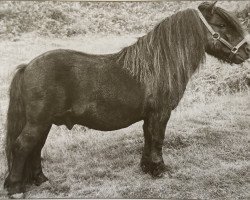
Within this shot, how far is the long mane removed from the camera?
7.48ft

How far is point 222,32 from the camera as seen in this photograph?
236 centimetres

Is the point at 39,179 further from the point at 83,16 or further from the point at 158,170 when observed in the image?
the point at 83,16

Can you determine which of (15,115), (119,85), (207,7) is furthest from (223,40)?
(15,115)

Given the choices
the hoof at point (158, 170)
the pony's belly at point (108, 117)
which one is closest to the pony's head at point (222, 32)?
the pony's belly at point (108, 117)

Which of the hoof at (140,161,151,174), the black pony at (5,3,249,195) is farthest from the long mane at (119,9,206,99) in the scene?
the hoof at (140,161,151,174)

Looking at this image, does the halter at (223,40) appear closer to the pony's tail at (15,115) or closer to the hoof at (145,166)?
the hoof at (145,166)

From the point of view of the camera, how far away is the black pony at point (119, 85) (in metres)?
2.16

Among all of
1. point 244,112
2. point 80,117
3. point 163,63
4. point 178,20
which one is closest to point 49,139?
point 80,117

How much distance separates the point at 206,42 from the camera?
7.77ft

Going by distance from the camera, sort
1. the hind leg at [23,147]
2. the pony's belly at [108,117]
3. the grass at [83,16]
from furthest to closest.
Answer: the grass at [83,16], the pony's belly at [108,117], the hind leg at [23,147]

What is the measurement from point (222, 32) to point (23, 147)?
1387mm

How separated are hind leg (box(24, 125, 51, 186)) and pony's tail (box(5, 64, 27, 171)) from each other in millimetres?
113

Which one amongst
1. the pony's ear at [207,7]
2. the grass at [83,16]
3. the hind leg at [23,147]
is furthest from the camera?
the grass at [83,16]

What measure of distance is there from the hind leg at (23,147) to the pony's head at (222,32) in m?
1.16
